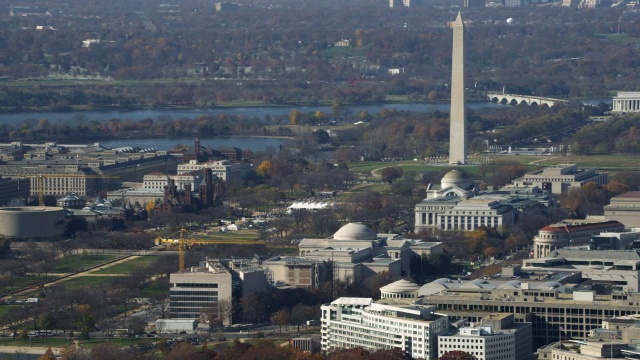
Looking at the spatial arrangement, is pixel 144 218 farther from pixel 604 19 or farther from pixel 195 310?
pixel 604 19

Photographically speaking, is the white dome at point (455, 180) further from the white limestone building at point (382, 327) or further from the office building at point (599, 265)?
the white limestone building at point (382, 327)

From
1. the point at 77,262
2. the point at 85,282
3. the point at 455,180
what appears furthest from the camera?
the point at 455,180

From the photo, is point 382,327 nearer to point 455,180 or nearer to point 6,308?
point 6,308

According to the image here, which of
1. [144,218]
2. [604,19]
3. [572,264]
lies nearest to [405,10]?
[604,19]

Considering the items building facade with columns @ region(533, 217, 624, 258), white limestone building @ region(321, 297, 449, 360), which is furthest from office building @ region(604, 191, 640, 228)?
white limestone building @ region(321, 297, 449, 360)

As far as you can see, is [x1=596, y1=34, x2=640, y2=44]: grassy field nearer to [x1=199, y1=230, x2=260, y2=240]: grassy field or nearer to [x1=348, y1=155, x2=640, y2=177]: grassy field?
[x1=348, y1=155, x2=640, y2=177]: grassy field

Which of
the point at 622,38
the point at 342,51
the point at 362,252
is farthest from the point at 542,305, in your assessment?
the point at 622,38
